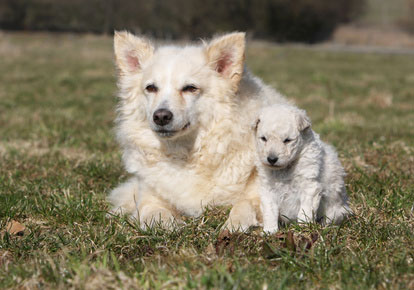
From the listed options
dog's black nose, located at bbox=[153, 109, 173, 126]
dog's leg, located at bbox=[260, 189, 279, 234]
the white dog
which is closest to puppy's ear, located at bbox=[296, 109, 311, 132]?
the white dog

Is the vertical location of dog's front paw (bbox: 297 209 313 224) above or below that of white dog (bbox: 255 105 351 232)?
below

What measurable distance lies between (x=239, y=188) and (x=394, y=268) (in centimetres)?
155

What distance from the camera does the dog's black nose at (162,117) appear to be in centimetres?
379

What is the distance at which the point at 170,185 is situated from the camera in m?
4.11

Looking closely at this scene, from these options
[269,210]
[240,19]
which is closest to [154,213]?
[269,210]

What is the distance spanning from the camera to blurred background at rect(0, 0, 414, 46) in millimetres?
38188

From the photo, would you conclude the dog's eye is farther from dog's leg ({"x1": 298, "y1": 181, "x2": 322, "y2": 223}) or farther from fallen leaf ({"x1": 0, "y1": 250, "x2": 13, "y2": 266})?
fallen leaf ({"x1": 0, "y1": 250, "x2": 13, "y2": 266})

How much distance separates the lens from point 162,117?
3.80 metres

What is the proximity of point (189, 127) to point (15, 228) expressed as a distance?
1541 mm

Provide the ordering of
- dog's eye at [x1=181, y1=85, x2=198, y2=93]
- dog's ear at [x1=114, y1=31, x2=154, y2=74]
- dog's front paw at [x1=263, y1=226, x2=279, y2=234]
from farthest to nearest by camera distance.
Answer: dog's ear at [x1=114, y1=31, x2=154, y2=74] → dog's eye at [x1=181, y1=85, x2=198, y2=93] → dog's front paw at [x1=263, y1=226, x2=279, y2=234]

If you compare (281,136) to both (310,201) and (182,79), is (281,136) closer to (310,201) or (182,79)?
(310,201)

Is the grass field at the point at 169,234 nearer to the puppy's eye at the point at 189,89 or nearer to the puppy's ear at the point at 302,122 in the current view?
the puppy's ear at the point at 302,122

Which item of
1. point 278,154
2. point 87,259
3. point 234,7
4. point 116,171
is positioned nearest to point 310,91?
point 116,171

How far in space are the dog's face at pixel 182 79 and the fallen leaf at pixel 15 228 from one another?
1244 mm
